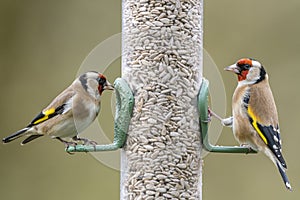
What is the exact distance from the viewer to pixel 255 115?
5914mm

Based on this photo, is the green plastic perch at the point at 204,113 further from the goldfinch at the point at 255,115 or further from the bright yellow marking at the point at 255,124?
the bright yellow marking at the point at 255,124

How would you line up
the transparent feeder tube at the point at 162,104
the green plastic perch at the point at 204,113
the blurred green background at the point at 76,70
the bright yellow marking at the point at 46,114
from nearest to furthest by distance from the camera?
the transparent feeder tube at the point at 162,104, the green plastic perch at the point at 204,113, the bright yellow marking at the point at 46,114, the blurred green background at the point at 76,70

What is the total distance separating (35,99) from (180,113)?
16.4 ft

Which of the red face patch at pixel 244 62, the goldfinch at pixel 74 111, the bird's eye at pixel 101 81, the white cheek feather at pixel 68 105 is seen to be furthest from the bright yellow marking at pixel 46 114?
the red face patch at pixel 244 62

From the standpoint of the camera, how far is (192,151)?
17.7 feet

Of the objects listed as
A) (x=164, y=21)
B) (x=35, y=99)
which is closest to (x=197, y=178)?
(x=164, y=21)

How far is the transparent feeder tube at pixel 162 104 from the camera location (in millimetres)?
5316

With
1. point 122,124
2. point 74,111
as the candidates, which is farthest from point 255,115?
point 74,111

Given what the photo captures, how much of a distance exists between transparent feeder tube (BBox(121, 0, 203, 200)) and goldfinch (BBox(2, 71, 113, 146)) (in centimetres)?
34

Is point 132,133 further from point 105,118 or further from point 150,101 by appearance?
point 105,118

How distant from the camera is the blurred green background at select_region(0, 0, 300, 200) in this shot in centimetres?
948

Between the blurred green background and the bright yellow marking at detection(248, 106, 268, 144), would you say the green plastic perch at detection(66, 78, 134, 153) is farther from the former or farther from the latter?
the blurred green background

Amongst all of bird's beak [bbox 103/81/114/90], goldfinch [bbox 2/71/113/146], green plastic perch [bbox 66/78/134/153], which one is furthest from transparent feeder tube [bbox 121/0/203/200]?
goldfinch [bbox 2/71/113/146]

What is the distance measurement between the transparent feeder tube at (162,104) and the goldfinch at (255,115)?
1.61ft
